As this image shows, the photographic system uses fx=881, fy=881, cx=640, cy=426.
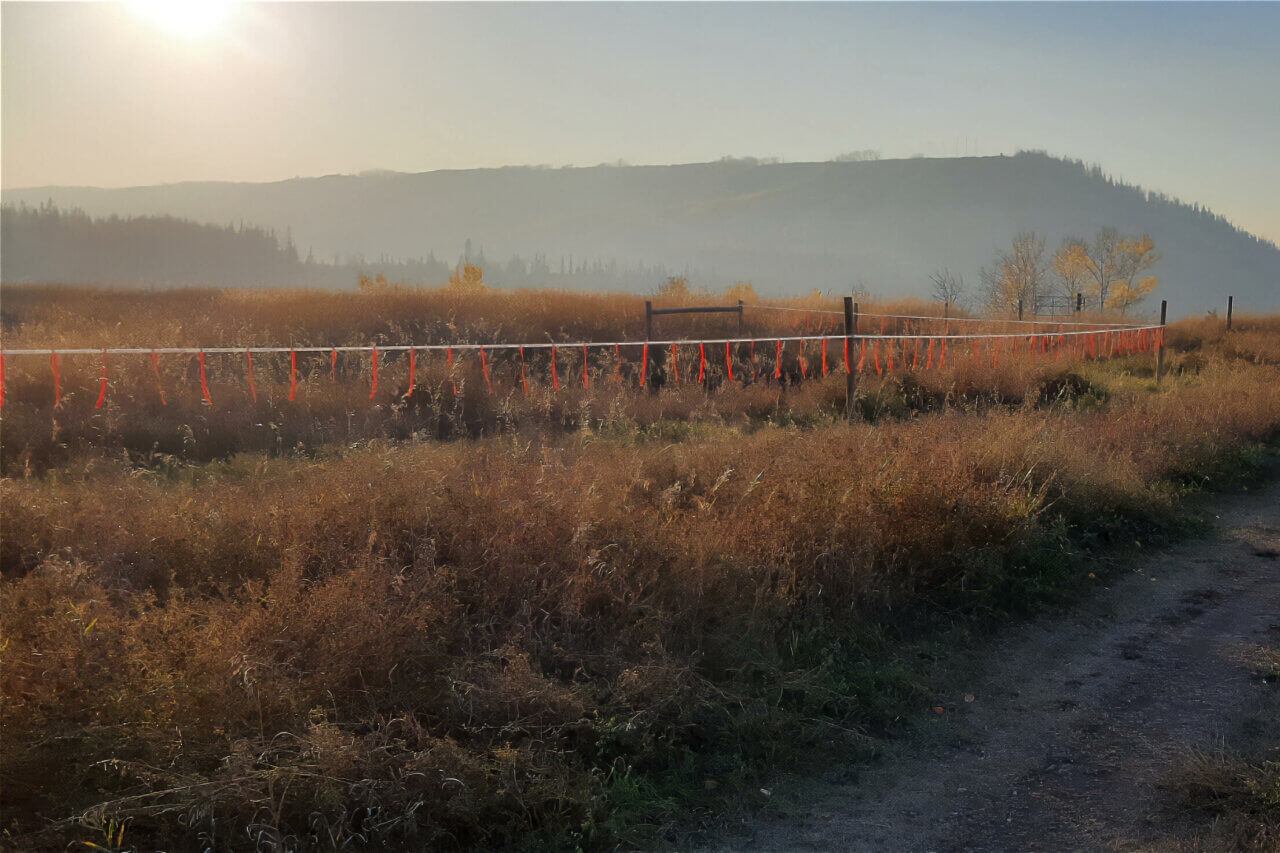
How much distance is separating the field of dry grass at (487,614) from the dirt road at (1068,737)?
0.35 meters

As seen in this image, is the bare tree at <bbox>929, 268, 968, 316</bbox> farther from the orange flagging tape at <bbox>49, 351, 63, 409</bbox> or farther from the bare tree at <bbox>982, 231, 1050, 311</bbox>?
the orange flagging tape at <bbox>49, 351, 63, 409</bbox>

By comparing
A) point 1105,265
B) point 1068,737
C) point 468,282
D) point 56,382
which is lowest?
point 1068,737

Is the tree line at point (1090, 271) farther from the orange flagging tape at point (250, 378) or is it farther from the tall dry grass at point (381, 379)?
the orange flagging tape at point (250, 378)

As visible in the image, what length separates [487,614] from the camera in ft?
16.0

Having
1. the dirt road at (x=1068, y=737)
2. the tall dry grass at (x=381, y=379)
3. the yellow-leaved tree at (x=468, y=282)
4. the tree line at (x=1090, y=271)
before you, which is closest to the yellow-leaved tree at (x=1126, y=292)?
the tree line at (x=1090, y=271)

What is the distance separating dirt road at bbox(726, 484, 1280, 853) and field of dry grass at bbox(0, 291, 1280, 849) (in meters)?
0.35

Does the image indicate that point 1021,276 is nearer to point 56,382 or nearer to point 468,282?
point 468,282

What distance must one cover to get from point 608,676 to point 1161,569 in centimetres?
545

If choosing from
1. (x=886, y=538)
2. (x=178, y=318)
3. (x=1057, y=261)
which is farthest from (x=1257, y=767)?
(x=1057, y=261)

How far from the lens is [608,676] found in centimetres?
463

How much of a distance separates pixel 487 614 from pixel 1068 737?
3167mm

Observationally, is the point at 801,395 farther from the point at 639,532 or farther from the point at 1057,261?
the point at 1057,261

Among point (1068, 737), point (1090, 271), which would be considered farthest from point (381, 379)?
point (1090, 271)

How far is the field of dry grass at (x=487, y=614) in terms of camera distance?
3.61m
